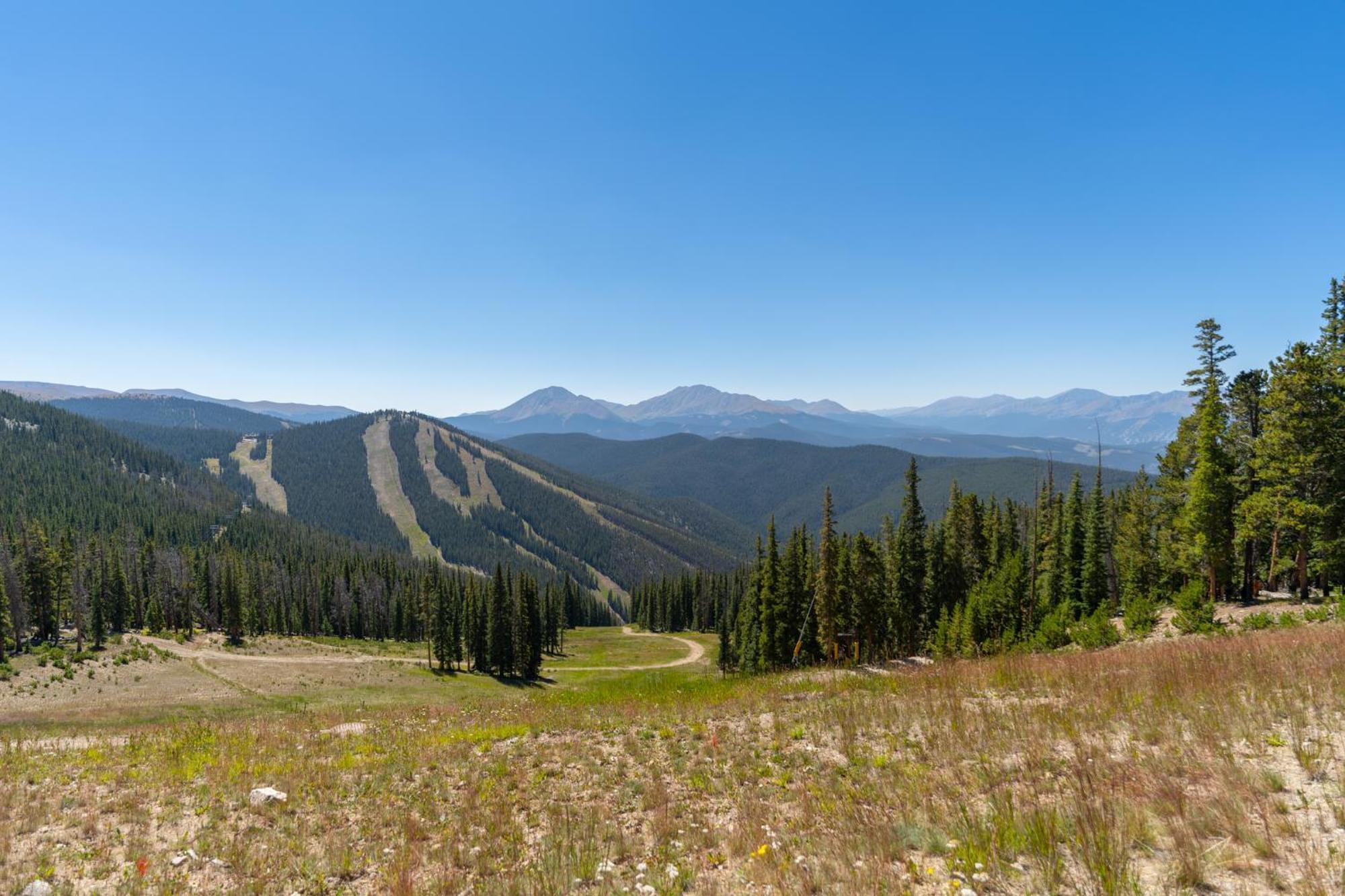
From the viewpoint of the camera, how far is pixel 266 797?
11.1 m

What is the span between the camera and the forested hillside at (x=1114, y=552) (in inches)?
1154

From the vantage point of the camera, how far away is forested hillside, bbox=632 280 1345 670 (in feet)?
96.2

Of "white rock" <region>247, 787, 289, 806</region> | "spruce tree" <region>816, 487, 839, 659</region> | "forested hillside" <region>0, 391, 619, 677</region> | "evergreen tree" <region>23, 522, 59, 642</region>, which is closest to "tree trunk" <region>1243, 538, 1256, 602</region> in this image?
"spruce tree" <region>816, 487, 839, 659</region>

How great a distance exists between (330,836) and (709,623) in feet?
468

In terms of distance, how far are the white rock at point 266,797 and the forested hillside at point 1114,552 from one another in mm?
31197

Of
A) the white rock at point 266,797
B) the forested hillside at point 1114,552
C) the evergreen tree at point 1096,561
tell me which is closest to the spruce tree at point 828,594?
the forested hillside at point 1114,552

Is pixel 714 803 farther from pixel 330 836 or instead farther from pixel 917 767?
pixel 330 836

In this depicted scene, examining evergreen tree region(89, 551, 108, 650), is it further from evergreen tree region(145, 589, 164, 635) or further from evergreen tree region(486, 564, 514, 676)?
evergreen tree region(486, 564, 514, 676)

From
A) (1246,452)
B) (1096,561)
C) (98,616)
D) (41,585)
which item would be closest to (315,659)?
(98,616)

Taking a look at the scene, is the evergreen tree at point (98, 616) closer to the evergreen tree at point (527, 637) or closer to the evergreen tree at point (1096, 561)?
the evergreen tree at point (527, 637)

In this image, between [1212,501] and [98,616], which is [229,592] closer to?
[98,616]

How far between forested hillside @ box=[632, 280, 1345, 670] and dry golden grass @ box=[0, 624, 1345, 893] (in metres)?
18.9

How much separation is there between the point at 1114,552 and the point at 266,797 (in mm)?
68193

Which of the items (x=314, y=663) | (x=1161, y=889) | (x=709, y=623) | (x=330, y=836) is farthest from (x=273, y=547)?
(x=1161, y=889)
